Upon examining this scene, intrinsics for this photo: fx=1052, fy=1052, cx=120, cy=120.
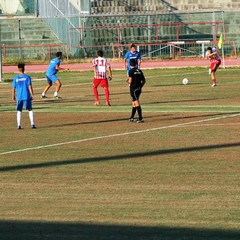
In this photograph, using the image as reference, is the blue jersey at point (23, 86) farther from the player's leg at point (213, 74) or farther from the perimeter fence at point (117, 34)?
the perimeter fence at point (117, 34)

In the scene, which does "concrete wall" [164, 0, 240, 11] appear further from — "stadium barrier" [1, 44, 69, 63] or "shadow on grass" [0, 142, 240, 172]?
"shadow on grass" [0, 142, 240, 172]

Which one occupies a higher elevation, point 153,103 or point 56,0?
point 56,0

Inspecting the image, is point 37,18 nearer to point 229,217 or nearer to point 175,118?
point 175,118

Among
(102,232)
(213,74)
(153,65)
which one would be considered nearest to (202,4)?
(153,65)

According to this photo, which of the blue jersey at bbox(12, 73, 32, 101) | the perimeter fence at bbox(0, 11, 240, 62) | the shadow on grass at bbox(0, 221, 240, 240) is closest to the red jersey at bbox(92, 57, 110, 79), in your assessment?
the blue jersey at bbox(12, 73, 32, 101)

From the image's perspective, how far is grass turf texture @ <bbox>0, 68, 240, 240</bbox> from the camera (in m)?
12.1

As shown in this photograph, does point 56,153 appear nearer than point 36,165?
No

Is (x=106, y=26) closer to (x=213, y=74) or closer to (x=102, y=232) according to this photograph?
(x=213, y=74)

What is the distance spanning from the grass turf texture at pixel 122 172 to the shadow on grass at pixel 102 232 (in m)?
0.01

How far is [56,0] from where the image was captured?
69625 millimetres

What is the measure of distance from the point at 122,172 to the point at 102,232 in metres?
5.74

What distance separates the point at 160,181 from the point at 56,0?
2143 inches

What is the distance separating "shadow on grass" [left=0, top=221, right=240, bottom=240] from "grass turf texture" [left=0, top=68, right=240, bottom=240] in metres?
0.01

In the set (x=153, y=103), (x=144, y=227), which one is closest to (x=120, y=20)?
(x=153, y=103)
